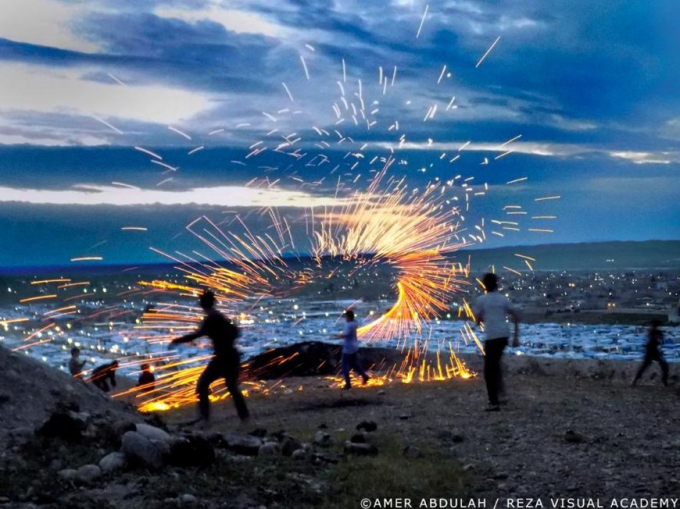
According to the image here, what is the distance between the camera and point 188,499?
21.7 feet

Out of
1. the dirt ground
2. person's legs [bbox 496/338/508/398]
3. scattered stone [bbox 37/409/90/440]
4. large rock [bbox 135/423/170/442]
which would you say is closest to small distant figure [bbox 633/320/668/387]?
the dirt ground

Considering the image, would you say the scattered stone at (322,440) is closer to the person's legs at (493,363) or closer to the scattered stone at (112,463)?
the scattered stone at (112,463)

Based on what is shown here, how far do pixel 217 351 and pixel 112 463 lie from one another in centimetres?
421

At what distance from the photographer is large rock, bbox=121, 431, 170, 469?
7336mm

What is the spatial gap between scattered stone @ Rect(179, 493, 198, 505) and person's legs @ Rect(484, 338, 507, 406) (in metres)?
6.72

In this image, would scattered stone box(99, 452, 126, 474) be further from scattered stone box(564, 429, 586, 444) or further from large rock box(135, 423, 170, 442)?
scattered stone box(564, 429, 586, 444)

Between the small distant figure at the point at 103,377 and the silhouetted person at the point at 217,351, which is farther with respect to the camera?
the small distant figure at the point at 103,377

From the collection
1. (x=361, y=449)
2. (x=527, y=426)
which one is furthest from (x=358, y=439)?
(x=527, y=426)

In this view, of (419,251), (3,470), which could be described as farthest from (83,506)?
(419,251)

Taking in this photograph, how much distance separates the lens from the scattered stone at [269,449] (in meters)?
8.72

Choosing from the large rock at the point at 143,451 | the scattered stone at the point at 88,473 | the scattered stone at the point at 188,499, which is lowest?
the scattered stone at the point at 188,499

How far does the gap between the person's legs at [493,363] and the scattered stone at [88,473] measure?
691 centimetres

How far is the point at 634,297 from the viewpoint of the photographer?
55219 mm

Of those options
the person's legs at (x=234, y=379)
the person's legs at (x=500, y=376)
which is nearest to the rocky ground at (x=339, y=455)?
the person's legs at (x=234, y=379)
